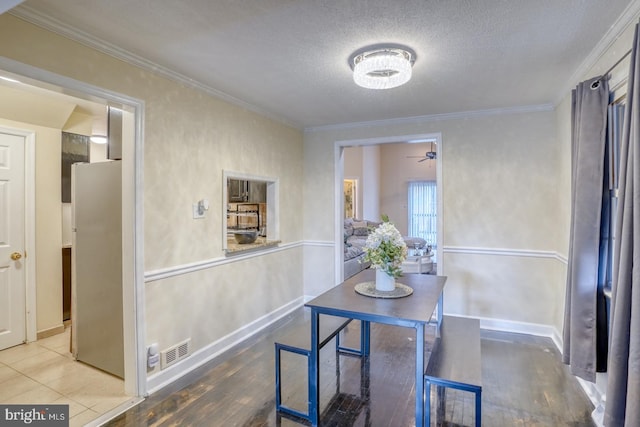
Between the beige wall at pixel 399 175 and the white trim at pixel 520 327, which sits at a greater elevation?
the beige wall at pixel 399 175

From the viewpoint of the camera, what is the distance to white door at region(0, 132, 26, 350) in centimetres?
323

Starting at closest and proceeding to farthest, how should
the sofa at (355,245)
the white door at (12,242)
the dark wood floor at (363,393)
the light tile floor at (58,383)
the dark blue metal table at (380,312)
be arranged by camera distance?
the dark blue metal table at (380,312)
the dark wood floor at (363,393)
the light tile floor at (58,383)
the white door at (12,242)
the sofa at (355,245)

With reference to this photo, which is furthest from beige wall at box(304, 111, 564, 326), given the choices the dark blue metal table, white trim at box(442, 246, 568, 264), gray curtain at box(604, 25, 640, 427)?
gray curtain at box(604, 25, 640, 427)

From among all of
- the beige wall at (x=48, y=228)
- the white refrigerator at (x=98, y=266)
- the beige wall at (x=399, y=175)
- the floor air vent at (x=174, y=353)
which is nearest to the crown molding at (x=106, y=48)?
the white refrigerator at (x=98, y=266)

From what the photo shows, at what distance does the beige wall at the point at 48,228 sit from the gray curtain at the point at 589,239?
4.79 m

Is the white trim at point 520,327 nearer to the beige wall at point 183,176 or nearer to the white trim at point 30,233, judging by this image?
the beige wall at point 183,176

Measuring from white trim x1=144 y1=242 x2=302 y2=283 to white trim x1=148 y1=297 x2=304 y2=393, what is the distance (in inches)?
28.8

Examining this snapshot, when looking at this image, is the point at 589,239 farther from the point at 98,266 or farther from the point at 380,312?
the point at 98,266

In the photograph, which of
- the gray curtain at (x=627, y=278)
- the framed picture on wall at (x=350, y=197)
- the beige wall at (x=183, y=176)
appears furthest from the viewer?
the framed picture on wall at (x=350, y=197)

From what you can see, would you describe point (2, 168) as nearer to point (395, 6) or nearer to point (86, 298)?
point (86, 298)

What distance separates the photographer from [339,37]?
2.11 meters

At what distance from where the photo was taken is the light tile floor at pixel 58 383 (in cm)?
234

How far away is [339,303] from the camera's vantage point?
218 cm

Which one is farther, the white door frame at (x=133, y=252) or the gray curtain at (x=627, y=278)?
the white door frame at (x=133, y=252)
